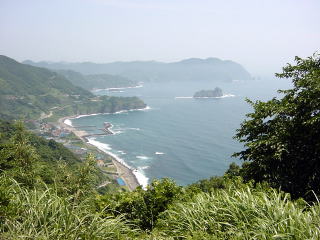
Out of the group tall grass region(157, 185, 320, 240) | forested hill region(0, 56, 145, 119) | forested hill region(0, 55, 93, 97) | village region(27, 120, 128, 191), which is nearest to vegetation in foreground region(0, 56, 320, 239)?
tall grass region(157, 185, 320, 240)

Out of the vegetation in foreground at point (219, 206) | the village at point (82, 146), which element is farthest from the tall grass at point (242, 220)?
the village at point (82, 146)

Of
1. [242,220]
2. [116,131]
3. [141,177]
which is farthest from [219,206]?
[116,131]

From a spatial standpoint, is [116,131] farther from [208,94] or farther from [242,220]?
[208,94]

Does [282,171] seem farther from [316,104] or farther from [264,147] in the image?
[316,104]

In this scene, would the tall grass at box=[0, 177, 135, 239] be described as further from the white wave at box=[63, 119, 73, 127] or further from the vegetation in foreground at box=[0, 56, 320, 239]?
the white wave at box=[63, 119, 73, 127]

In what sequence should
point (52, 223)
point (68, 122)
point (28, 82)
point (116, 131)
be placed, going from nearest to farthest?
point (52, 223) < point (116, 131) < point (68, 122) < point (28, 82)

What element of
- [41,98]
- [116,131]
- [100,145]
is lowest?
[100,145]
